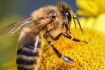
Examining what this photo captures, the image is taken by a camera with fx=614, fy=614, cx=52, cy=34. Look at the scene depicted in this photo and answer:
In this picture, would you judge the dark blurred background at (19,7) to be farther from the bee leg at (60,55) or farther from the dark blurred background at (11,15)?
the bee leg at (60,55)

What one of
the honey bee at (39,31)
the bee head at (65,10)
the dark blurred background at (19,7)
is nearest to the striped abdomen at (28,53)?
the honey bee at (39,31)

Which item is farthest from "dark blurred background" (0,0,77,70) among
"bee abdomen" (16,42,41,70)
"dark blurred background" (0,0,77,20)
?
"bee abdomen" (16,42,41,70)

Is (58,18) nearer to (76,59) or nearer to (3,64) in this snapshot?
(76,59)

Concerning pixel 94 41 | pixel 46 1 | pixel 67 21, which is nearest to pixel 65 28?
pixel 67 21

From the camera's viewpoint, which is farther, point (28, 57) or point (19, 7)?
point (19, 7)

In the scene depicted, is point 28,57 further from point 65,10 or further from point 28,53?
point 65,10

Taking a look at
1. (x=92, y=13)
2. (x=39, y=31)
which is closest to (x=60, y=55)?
(x=39, y=31)

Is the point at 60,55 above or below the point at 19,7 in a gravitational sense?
below

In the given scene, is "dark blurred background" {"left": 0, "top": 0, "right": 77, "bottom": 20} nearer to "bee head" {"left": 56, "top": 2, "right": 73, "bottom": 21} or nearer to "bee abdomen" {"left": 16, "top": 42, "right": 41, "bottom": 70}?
"bee head" {"left": 56, "top": 2, "right": 73, "bottom": 21}
